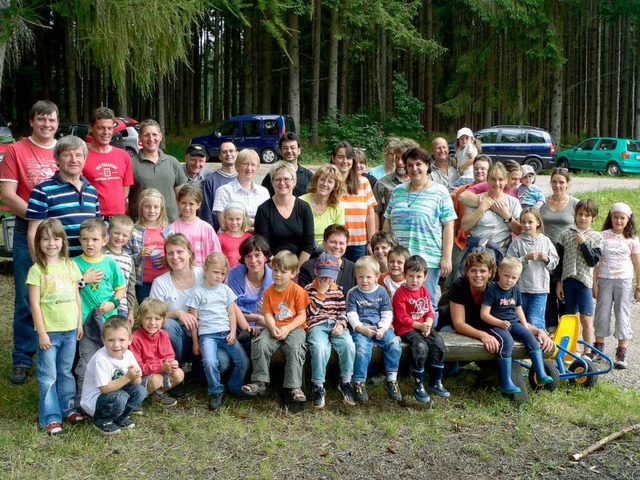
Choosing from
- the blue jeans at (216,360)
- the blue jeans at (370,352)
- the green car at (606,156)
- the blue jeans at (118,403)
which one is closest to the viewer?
the blue jeans at (118,403)

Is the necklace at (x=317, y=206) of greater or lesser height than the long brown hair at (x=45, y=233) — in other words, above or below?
above

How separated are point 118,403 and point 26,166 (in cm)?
197

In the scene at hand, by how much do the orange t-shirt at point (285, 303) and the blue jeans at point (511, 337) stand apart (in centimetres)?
152

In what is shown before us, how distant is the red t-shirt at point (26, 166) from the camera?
5.37 metres

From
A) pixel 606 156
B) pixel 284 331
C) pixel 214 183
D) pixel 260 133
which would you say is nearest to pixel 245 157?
pixel 214 183

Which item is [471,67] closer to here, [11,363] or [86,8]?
[86,8]

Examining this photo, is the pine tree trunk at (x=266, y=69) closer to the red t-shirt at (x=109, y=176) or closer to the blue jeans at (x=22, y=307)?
the red t-shirt at (x=109, y=176)

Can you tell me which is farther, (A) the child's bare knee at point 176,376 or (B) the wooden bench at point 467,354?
(B) the wooden bench at point 467,354

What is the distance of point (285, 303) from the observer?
5.38 metres

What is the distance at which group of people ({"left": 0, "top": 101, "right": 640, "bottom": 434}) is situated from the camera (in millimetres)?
4992

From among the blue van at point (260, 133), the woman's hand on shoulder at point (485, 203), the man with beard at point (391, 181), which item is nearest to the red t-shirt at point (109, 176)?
the man with beard at point (391, 181)

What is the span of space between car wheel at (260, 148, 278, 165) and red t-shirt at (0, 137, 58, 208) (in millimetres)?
19438

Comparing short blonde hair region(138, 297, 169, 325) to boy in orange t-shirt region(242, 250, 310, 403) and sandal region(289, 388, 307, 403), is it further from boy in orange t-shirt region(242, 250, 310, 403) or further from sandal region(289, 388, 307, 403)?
sandal region(289, 388, 307, 403)

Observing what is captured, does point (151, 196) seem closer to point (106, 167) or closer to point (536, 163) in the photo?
point (106, 167)
